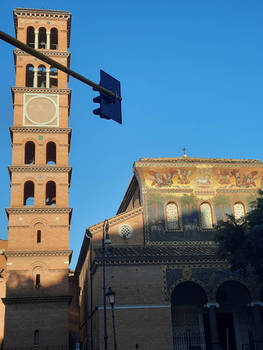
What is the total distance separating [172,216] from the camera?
35469 mm

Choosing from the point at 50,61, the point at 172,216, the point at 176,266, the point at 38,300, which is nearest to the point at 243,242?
the point at 176,266

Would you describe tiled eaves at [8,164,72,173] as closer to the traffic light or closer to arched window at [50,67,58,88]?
arched window at [50,67,58,88]

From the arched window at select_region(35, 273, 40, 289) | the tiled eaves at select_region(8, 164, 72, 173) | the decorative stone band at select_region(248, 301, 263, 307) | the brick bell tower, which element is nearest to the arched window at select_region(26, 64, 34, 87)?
the brick bell tower

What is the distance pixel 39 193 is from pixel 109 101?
24.9 metres

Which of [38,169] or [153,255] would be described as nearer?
[153,255]

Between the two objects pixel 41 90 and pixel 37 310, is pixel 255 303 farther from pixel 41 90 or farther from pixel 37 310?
pixel 41 90

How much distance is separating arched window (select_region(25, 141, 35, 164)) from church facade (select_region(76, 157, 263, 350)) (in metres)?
7.84

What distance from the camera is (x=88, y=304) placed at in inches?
1532

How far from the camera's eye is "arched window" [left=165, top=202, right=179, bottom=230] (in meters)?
35.2

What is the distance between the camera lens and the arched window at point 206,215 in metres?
35.7

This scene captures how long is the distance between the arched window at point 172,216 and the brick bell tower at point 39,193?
7.35 meters

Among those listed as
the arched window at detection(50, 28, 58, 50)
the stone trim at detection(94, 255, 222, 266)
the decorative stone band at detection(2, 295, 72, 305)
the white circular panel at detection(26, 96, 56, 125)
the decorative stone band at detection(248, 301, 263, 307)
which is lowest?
the decorative stone band at detection(248, 301, 263, 307)

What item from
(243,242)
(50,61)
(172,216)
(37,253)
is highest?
(172,216)

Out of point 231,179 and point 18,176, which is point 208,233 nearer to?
point 231,179
